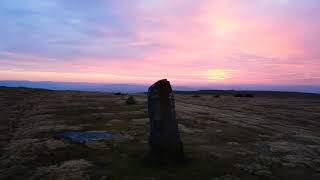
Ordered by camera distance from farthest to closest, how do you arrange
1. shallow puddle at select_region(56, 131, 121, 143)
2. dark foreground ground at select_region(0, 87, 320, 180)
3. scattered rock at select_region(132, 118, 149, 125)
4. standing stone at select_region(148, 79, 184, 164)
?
scattered rock at select_region(132, 118, 149, 125), shallow puddle at select_region(56, 131, 121, 143), standing stone at select_region(148, 79, 184, 164), dark foreground ground at select_region(0, 87, 320, 180)

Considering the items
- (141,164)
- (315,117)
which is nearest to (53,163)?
(141,164)

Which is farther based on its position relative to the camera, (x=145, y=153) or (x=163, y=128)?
(x=145, y=153)

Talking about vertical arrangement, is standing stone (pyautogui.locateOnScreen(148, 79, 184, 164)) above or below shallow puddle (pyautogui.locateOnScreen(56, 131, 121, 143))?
above

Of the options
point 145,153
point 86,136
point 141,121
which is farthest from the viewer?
point 141,121

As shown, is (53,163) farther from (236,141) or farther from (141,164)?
(236,141)

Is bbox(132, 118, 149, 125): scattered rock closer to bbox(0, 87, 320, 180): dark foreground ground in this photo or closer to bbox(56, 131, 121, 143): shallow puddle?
bbox(0, 87, 320, 180): dark foreground ground

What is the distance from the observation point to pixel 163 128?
1880cm

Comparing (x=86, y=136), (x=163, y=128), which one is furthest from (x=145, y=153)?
(x=86, y=136)

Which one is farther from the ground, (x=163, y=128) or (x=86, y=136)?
(x=163, y=128)

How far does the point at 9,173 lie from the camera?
16.9 m

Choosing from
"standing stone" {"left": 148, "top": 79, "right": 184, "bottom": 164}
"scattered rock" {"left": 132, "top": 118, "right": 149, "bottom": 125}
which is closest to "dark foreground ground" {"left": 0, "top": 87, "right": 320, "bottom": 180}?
"scattered rock" {"left": 132, "top": 118, "right": 149, "bottom": 125}

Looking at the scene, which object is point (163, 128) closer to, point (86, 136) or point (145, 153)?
point (145, 153)

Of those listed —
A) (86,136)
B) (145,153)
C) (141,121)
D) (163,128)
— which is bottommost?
(145,153)

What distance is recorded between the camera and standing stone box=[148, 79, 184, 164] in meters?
18.6
